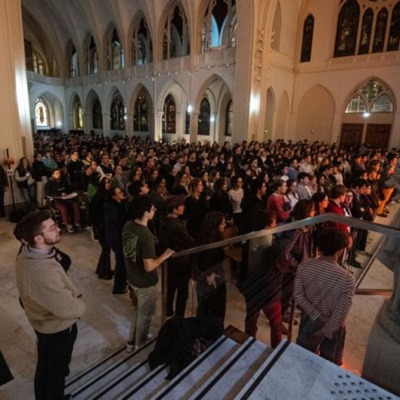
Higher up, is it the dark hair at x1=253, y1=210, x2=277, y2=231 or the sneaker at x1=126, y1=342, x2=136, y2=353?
the dark hair at x1=253, y1=210, x2=277, y2=231

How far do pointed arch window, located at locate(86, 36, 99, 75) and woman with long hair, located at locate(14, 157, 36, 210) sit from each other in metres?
21.8

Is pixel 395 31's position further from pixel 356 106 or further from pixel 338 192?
pixel 338 192

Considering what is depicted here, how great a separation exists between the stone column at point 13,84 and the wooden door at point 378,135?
1828 cm

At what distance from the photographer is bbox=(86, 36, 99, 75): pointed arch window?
26438mm

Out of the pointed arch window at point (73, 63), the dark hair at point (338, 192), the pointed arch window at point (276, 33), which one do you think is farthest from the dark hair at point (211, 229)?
the pointed arch window at point (73, 63)

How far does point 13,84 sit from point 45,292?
8.02 metres

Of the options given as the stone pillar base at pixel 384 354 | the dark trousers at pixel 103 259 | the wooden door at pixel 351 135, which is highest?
the wooden door at pixel 351 135

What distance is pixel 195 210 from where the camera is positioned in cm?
478

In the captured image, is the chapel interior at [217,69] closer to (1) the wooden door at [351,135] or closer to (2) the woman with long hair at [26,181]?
(1) the wooden door at [351,135]

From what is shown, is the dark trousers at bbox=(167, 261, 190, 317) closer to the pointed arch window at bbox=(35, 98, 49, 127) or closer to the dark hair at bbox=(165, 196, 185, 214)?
the dark hair at bbox=(165, 196, 185, 214)

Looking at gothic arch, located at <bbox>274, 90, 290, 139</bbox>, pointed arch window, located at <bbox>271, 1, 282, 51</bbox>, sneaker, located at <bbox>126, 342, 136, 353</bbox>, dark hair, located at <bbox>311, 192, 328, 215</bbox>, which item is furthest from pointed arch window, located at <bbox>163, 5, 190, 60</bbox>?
sneaker, located at <bbox>126, 342, 136, 353</bbox>

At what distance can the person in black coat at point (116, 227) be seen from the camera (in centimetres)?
425

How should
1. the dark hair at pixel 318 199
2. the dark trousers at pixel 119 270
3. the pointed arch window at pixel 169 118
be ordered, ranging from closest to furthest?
the dark trousers at pixel 119 270
the dark hair at pixel 318 199
the pointed arch window at pixel 169 118

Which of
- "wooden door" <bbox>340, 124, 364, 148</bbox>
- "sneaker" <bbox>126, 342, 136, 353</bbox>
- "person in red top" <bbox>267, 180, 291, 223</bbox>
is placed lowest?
"sneaker" <bbox>126, 342, 136, 353</bbox>
